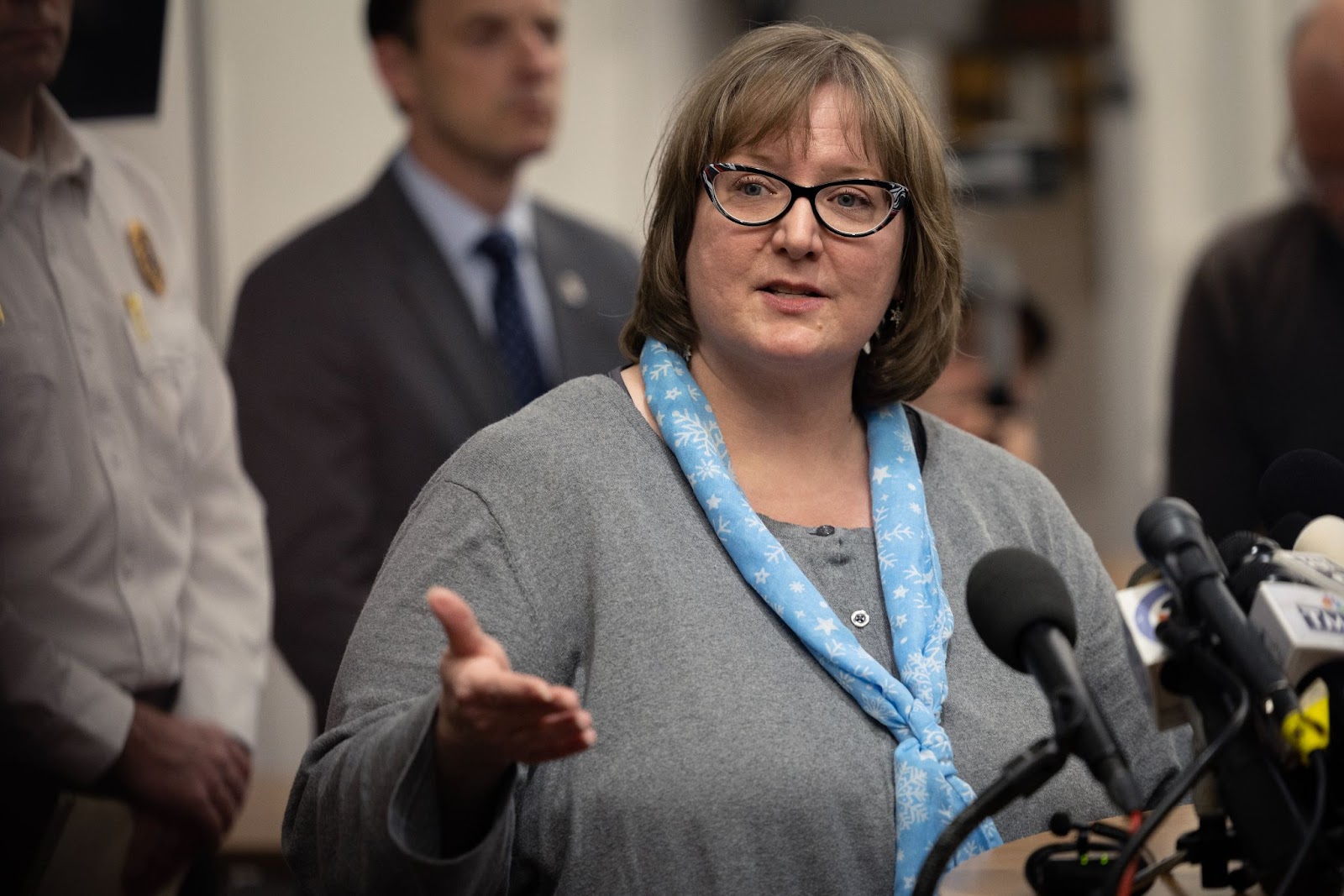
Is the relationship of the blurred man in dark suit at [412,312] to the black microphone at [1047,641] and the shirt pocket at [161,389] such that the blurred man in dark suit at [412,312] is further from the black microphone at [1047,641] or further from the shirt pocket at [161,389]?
the black microphone at [1047,641]

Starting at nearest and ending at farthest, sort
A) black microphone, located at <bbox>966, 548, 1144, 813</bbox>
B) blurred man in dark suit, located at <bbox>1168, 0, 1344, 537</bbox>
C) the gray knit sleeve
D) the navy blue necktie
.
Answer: black microphone, located at <bbox>966, 548, 1144, 813</bbox>, the gray knit sleeve, the navy blue necktie, blurred man in dark suit, located at <bbox>1168, 0, 1344, 537</bbox>

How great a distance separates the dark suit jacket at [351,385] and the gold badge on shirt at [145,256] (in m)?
0.26

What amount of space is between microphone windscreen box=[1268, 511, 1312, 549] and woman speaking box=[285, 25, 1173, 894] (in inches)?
12.5

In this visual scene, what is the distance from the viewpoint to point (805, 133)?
70.9 inches

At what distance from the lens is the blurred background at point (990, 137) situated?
8.34ft

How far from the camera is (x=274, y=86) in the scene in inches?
111

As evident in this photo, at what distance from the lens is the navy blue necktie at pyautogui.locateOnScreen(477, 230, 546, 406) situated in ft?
9.58

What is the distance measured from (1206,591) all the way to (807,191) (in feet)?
2.49

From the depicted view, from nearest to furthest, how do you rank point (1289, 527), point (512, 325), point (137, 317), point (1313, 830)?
point (1313, 830) → point (1289, 527) → point (137, 317) → point (512, 325)

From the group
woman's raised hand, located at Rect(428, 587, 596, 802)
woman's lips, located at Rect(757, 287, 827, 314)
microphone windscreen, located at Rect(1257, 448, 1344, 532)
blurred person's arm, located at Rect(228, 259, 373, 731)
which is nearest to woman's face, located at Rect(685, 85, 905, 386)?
woman's lips, located at Rect(757, 287, 827, 314)

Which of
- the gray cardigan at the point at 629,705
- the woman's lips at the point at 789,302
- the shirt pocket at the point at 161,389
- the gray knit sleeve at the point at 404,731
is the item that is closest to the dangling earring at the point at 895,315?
the woman's lips at the point at 789,302

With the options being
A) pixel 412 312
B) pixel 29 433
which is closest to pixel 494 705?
pixel 29 433

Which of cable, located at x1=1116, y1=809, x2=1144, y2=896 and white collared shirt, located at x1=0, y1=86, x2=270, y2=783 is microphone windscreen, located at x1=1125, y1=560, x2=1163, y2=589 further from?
white collared shirt, located at x1=0, y1=86, x2=270, y2=783

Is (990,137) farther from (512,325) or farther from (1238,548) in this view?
(1238,548)
